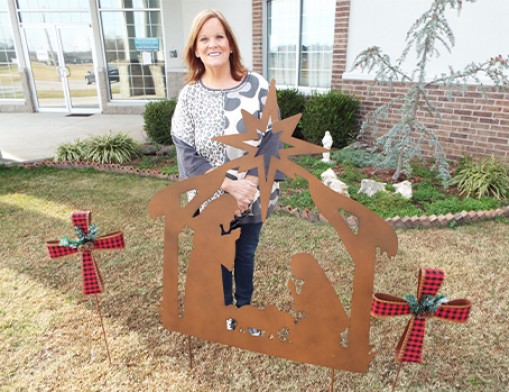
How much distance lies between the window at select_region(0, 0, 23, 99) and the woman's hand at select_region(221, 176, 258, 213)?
11.0 metres

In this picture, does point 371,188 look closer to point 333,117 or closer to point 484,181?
point 484,181

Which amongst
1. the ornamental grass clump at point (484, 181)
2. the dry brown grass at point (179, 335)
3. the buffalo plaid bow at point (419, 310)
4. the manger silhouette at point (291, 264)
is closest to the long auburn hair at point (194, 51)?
the manger silhouette at point (291, 264)

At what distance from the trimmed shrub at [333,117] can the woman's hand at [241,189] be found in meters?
4.49

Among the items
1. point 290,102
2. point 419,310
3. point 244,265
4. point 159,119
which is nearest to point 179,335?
point 244,265

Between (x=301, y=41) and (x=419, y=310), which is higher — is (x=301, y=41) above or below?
above

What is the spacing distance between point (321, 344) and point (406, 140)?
3.54 m

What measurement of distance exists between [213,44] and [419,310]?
132cm

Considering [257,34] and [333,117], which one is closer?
[333,117]

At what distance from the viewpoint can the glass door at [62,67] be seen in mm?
9789

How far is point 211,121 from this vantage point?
5.59 ft

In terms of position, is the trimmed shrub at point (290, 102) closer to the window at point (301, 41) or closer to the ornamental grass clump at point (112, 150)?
the window at point (301, 41)

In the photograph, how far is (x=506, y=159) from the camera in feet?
16.0

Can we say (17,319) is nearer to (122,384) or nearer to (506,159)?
(122,384)

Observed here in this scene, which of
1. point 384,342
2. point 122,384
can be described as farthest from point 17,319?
point 384,342
